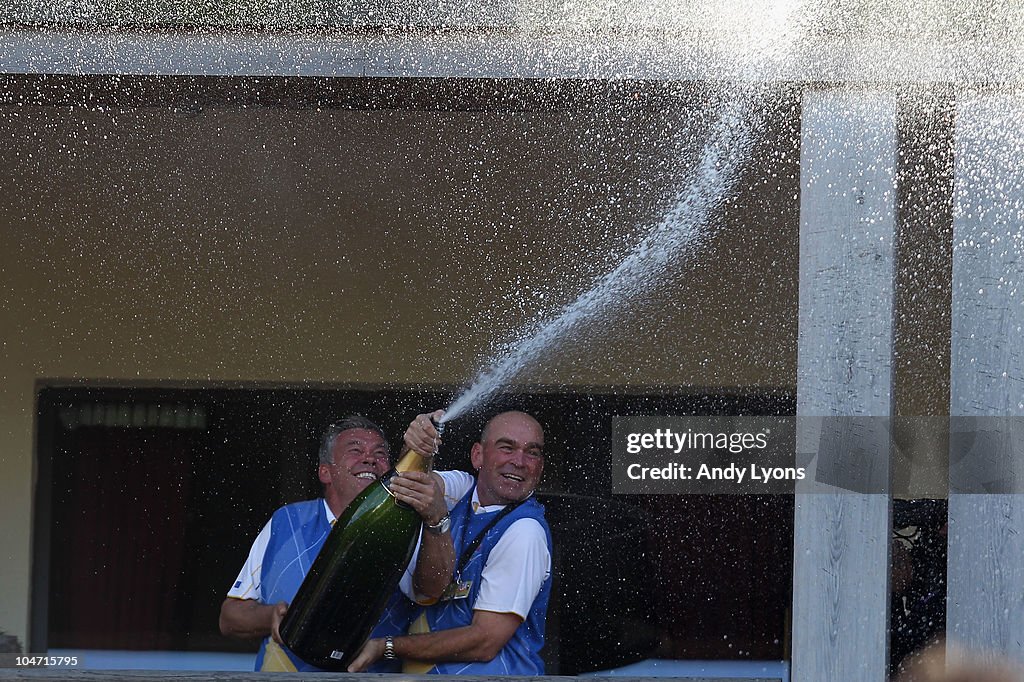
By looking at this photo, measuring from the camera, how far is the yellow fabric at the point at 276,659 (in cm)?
205

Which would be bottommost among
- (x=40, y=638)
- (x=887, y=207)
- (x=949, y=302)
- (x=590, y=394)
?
(x=40, y=638)

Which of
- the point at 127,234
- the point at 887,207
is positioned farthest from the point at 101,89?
the point at 887,207

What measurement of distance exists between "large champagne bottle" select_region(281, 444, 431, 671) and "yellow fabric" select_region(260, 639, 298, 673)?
0.07 ft

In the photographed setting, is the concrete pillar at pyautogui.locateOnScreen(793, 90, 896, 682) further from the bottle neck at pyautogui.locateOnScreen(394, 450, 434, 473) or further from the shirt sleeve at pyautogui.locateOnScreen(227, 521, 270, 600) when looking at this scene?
the shirt sleeve at pyautogui.locateOnScreen(227, 521, 270, 600)

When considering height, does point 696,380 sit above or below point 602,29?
below

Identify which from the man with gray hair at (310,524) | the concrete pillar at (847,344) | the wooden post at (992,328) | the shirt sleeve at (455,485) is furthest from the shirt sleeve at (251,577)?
the wooden post at (992,328)

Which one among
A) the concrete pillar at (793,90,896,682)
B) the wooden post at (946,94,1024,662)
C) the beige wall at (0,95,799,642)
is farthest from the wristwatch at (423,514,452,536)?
the wooden post at (946,94,1024,662)

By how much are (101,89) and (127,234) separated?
0.27 meters

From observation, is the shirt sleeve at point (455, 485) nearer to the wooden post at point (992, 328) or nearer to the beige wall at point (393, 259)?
the beige wall at point (393, 259)

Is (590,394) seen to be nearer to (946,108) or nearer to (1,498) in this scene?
(946,108)

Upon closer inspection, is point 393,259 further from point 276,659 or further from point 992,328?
point 992,328

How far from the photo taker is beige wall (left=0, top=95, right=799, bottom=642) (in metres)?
2.04

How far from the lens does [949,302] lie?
206 cm

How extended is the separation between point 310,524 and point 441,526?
228mm
